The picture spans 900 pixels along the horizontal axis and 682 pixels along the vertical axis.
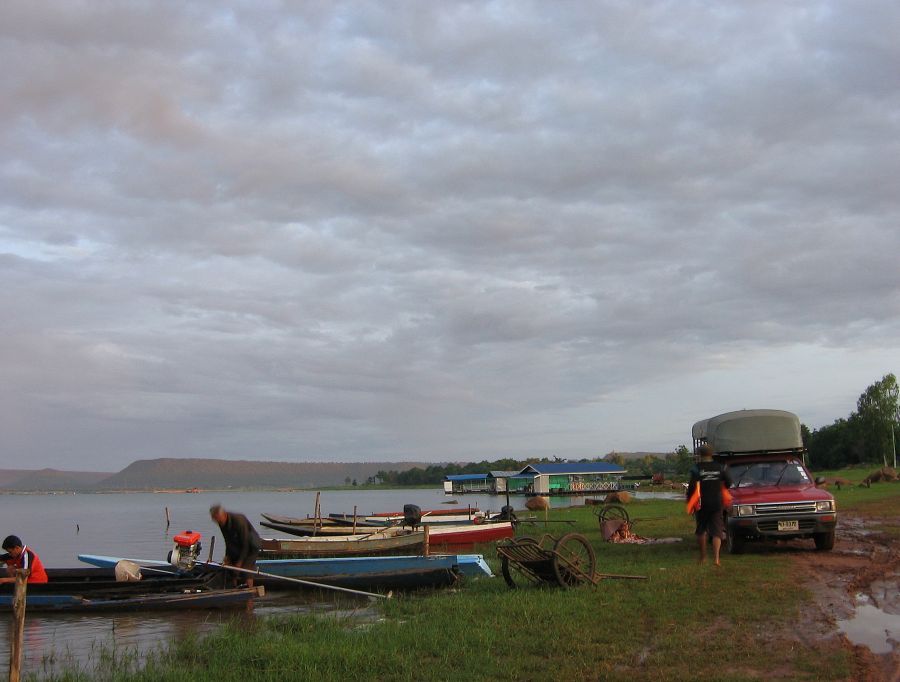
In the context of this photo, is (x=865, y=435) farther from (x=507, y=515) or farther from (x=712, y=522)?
(x=712, y=522)

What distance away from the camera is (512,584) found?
13023 millimetres

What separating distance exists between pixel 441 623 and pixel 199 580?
647cm

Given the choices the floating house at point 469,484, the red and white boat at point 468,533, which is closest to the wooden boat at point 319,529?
the red and white boat at point 468,533

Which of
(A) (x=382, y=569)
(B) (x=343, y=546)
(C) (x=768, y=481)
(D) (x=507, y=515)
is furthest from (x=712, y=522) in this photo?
(D) (x=507, y=515)

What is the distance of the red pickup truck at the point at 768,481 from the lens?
15.2m

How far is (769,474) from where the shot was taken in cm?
1656

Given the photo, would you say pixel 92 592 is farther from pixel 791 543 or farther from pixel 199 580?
pixel 791 543

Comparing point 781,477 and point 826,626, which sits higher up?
point 781,477

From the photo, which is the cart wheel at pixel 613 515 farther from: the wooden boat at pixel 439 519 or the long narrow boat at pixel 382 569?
the wooden boat at pixel 439 519

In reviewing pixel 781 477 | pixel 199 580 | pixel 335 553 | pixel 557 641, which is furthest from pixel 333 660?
pixel 335 553

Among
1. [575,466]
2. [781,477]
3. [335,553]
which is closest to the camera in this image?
[781,477]

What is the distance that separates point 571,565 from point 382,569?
6477mm

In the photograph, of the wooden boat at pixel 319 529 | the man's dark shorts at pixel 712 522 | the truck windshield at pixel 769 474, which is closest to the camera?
the man's dark shorts at pixel 712 522

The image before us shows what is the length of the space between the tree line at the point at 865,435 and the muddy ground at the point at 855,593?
258 ft
